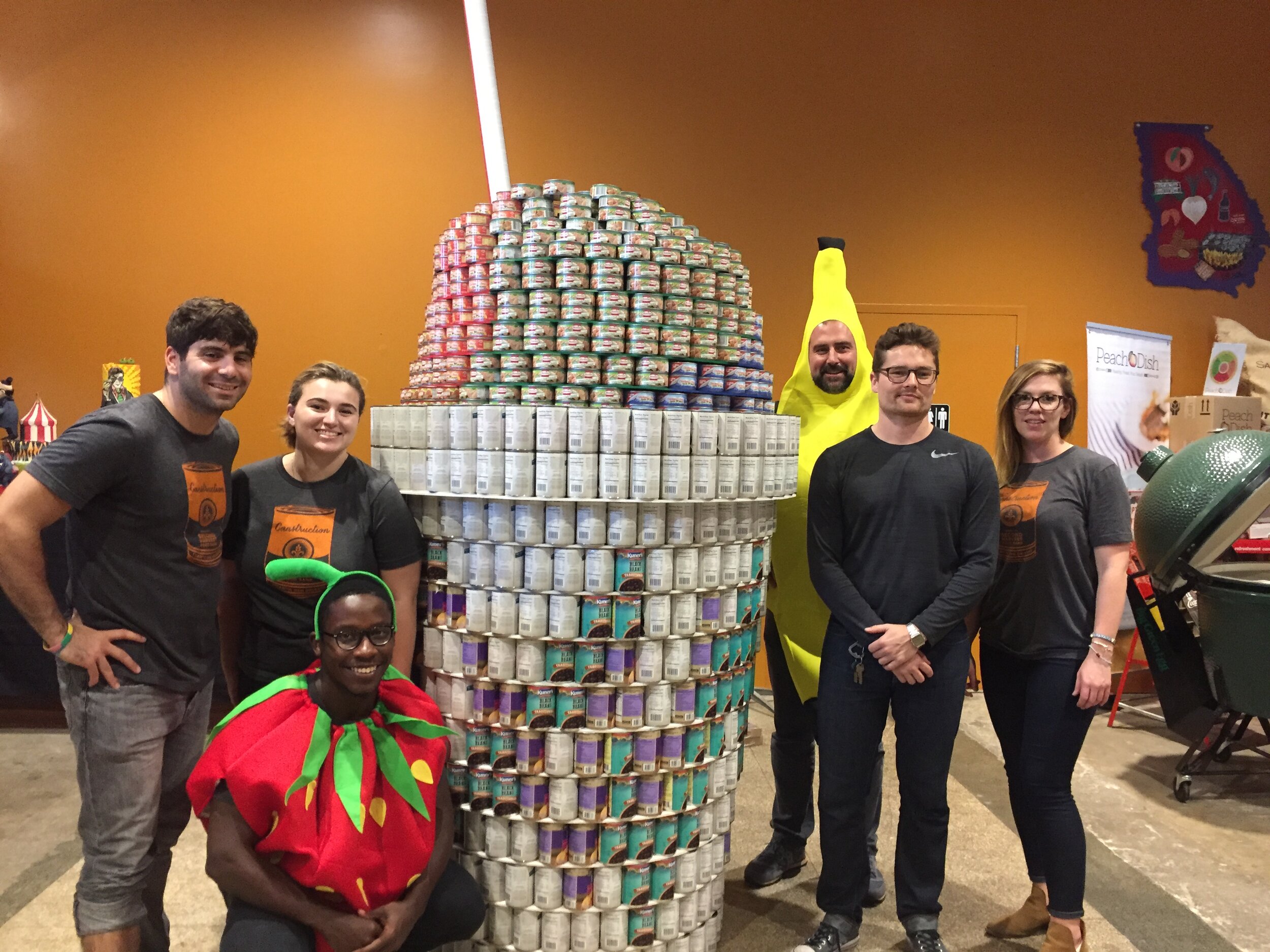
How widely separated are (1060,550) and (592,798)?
153 cm

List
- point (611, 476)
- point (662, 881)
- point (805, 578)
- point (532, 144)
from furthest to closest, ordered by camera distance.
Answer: point (532, 144) < point (805, 578) < point (662, 881) < point (611, 476)

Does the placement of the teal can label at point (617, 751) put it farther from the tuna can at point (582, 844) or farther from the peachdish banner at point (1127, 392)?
the peachdish banner at point (1127, 392)

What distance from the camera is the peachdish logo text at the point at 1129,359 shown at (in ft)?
17.0

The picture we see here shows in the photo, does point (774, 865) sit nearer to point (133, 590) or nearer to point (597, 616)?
point (597, 616)

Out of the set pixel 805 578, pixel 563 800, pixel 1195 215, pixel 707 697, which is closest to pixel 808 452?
pixel 805 578

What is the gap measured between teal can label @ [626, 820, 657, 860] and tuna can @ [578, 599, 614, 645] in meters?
0.55

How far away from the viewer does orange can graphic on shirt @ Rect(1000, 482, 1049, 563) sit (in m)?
2.45

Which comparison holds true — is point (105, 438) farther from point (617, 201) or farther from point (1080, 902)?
point (1080, 902)

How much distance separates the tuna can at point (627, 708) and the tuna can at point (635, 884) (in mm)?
407

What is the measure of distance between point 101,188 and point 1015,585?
509 centimetres

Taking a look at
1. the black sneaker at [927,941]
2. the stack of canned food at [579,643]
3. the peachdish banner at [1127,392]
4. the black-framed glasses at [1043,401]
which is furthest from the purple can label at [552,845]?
the peachdish banner at [1127,392]

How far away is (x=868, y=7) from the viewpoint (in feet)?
16.1

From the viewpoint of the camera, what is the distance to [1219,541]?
335 centimetres

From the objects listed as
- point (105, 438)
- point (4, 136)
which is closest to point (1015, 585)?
point (105, 438)
